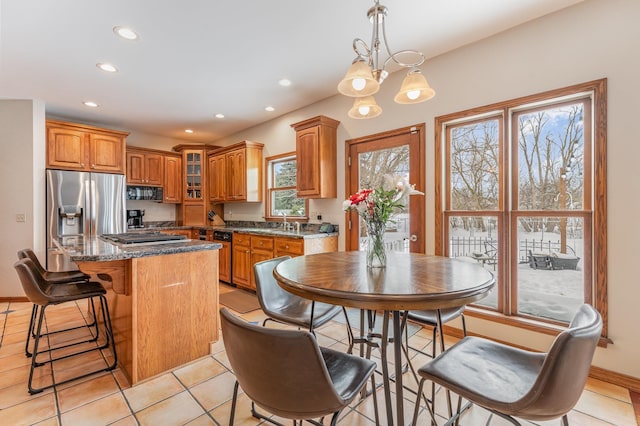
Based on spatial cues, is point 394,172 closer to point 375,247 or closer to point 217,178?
point 375,247

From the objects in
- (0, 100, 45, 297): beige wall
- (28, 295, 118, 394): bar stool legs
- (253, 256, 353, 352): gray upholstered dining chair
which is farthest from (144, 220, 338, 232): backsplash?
(28, 295, 118, 394): bar stool legs

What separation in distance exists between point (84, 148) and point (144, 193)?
125cm

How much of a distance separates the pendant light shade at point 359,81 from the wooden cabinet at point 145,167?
4.84m

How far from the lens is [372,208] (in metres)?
1.58

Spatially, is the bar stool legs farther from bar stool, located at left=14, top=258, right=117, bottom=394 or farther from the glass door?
the glass door

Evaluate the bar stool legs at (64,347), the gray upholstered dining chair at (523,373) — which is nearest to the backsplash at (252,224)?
the bar stool legs at (64,347)

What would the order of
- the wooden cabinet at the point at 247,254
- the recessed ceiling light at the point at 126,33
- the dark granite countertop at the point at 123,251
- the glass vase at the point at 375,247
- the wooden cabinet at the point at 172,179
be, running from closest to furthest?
1. the glass vase at the point at 375,247
2. the dark granite countertop at the point at 123,251
3. the recessed ceiling light at the point at 126,33
4. the wooden cabinet at the point at 247,254
5. the wooden cabinet at the point at 172,179

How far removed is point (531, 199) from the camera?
249 cm

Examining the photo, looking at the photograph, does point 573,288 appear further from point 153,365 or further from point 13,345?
point 13,345

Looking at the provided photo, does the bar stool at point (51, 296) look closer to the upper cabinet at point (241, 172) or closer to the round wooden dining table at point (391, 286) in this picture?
the round wooden dining table at point (391, 286)

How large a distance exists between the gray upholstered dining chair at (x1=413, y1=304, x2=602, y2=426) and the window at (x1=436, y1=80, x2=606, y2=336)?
1.41 meters

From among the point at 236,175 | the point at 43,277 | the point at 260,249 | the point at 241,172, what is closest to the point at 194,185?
the point at 236,175

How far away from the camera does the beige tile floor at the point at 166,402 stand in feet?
5.56

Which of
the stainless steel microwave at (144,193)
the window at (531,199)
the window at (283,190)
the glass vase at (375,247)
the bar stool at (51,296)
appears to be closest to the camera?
the glass vase at (375,247)
